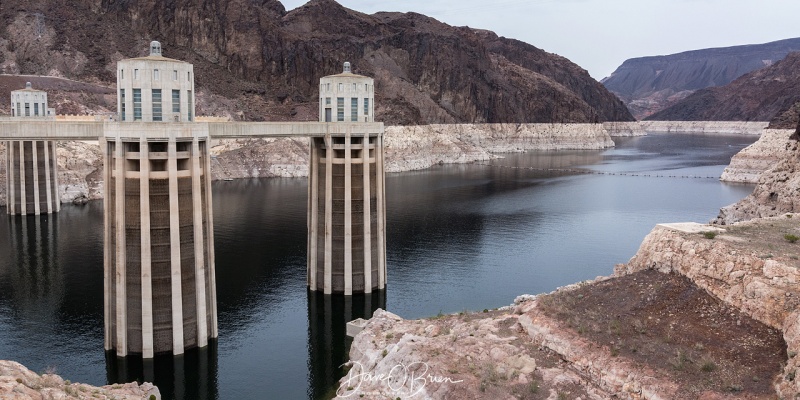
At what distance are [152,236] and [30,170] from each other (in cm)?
6081

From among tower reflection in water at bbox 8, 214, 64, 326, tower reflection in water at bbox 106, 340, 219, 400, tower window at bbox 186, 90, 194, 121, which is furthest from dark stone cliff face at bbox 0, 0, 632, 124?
tower reflection in water at bbox 106, 340, 219, 400

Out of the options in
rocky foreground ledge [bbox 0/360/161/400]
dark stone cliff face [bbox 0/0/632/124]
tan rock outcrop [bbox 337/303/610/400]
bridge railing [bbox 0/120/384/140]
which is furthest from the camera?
dark stone cliff face [bbox 0/0/632/124]

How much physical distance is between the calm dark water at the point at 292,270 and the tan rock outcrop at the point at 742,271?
57.4 ft

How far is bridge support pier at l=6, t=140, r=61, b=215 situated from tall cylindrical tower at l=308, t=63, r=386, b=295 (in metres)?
52.8

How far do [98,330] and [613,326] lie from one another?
30.1 m

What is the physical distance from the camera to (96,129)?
35.9 meters

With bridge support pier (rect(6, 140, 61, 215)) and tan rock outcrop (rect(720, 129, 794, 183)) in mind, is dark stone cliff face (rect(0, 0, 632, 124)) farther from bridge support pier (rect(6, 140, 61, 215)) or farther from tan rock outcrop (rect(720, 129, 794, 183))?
tan rock outcrop (rect(720, 129, 794, 183))

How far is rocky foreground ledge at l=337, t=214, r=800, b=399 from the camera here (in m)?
22.3

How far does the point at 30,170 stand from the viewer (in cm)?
8544

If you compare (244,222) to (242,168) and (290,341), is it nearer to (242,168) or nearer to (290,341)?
(290,341)

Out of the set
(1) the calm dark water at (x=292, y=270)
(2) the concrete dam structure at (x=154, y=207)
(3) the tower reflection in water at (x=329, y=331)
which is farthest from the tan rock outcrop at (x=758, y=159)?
(2) the concrete dam structure at (x=154, y=207)

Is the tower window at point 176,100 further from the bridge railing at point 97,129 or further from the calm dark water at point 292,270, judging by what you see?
the calm dark water at point 292,270

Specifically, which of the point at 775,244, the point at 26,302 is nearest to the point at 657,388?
the point at 775,244

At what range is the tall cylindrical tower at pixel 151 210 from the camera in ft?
113
